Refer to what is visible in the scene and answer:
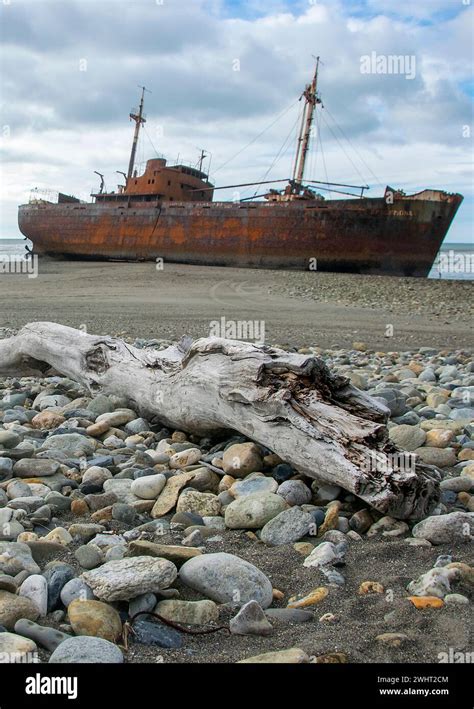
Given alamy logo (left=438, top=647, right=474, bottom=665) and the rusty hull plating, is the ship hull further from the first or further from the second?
alamy logo (left=438, top=647, right=474, bottom=665)

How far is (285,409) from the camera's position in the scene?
3301 mm

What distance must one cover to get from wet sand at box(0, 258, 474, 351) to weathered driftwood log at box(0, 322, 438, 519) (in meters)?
4.79

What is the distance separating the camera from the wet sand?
1001cm

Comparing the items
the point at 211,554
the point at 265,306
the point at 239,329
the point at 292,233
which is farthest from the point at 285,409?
the point at 292,233

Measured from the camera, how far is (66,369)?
5.48m

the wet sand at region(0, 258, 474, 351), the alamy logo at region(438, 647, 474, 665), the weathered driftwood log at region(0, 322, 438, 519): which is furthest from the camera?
the wet sand at region(0, 258, 474, 351)

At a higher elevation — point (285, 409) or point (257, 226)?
point (257, 226)

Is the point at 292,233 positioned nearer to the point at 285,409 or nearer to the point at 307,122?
the point at 307,122
